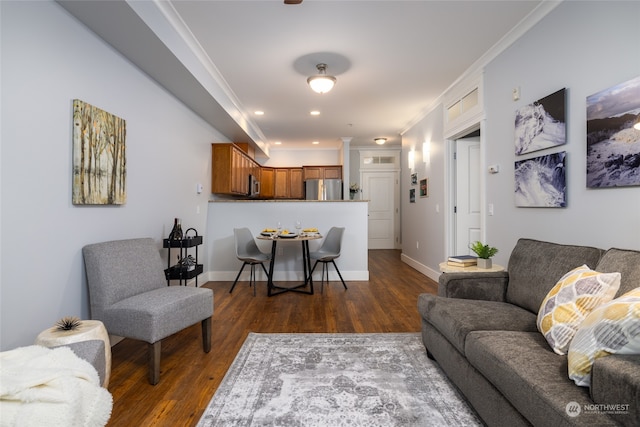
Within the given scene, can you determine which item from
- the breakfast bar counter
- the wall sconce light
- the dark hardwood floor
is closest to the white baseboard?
the dark hardwood floor

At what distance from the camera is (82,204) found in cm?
219

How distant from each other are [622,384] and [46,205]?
286cm

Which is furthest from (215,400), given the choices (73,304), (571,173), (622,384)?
(571,173)

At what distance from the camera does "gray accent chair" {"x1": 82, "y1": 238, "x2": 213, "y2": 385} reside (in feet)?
6.28

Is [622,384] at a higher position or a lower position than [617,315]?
lower

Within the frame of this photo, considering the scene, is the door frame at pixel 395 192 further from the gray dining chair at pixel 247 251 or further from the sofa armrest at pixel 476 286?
the sofa armrest at pixel 476 286

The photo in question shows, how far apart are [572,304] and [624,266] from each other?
354 millimetres

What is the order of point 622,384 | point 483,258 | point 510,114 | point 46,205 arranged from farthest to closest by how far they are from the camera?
point 510,114 < point 483,258 < point 46,205 < point 622,384

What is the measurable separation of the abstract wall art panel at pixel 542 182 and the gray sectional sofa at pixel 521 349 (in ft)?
1.48

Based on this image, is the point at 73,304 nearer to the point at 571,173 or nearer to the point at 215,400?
the point at 215,400

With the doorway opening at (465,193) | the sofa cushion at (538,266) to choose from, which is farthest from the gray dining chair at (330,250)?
the sofa cushion at (538,266)

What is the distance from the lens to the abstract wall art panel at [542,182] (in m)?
2.29

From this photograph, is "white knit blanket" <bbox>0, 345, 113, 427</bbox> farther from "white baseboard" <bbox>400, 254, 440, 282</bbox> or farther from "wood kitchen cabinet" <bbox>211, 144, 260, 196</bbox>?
"white baseboard" <bbox>400, 254, 440, 282</bbox>

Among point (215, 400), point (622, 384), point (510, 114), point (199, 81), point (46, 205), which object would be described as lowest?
point (215, 400)
